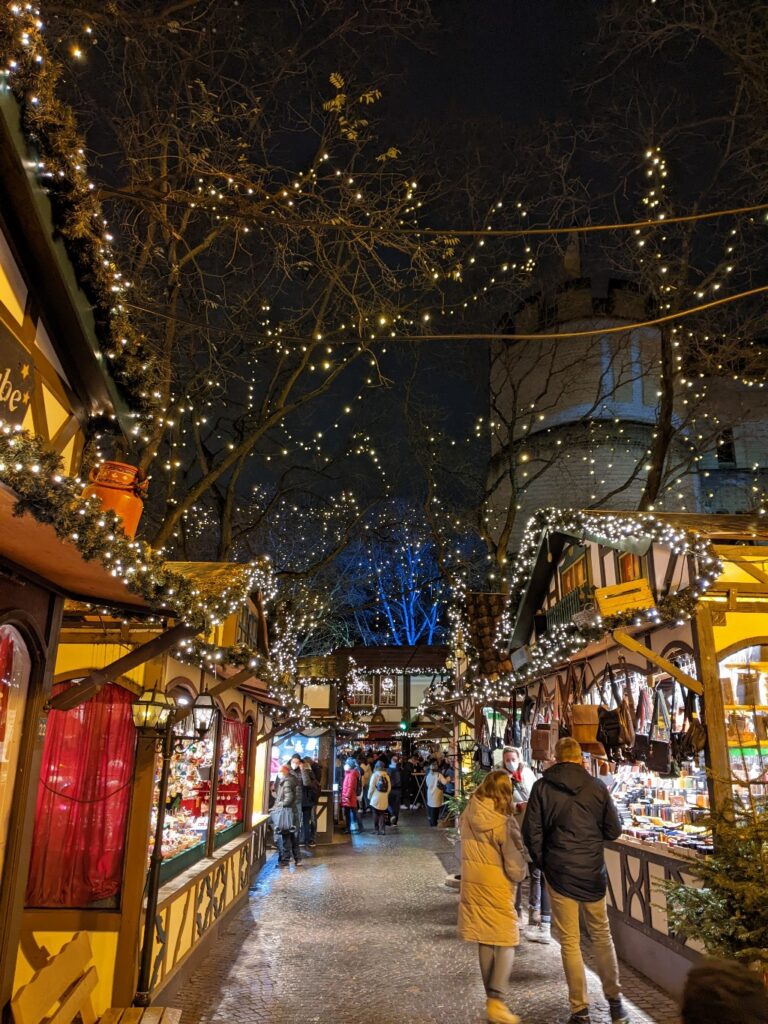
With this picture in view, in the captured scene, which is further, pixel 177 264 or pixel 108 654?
pixel 177 264

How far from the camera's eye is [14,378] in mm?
3885

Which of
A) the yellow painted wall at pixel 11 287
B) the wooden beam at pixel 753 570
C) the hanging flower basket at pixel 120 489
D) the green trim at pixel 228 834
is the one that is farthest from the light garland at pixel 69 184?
the green trim at pixel 228 834

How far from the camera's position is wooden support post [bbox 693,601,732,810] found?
21.4ft

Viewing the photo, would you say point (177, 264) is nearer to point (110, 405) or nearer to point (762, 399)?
point (110, 405)

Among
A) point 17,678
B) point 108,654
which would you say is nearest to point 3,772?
point 17,678

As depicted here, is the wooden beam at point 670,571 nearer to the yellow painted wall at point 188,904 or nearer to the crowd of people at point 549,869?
the crowd of people at point 549,869

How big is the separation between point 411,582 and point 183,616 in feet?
113

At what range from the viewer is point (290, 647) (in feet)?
89.6

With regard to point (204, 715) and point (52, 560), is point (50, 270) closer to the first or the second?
point (52, 560)

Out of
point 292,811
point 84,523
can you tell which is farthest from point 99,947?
point 292,811

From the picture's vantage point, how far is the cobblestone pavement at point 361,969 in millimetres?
6105

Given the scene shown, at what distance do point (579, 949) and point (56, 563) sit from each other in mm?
4801

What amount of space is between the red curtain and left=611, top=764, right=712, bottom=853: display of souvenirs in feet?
17.2

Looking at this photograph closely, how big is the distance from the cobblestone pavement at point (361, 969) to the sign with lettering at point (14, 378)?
5.26 m
